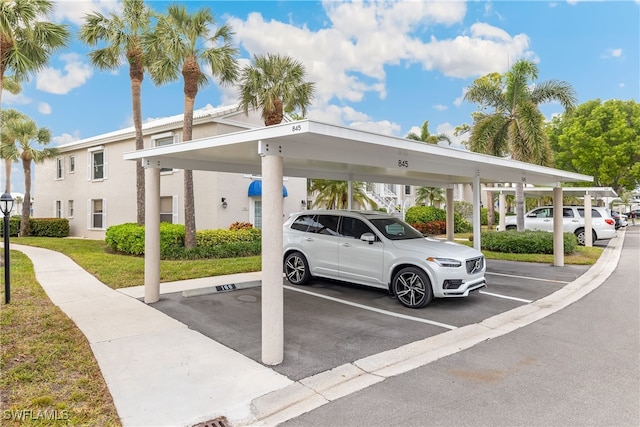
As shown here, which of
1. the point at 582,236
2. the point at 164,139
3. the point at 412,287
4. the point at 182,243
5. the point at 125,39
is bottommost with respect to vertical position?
the point at 412,287

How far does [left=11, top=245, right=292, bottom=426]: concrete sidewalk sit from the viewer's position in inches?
141

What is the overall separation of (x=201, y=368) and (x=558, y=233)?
1172 centimetres

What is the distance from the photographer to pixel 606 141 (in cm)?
3136

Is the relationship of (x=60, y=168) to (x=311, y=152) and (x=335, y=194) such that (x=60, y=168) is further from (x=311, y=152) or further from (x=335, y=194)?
(x=311, y=152)

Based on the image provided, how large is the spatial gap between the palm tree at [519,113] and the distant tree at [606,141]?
19.5m

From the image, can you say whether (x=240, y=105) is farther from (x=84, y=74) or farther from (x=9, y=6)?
(x=9, y=6)

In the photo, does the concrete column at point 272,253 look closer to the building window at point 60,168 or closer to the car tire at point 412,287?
the car tire at point 412,287

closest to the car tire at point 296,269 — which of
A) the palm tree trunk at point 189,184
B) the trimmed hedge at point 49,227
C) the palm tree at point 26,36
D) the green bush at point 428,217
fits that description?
the palm tree trunk at point 189,184

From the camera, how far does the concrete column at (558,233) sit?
39.3 ft

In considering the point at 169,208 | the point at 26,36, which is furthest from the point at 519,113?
the point at 26,36

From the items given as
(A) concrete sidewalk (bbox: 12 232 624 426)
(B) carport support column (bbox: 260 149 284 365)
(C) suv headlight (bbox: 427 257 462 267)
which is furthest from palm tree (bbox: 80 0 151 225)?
(C) suv headlight (bbox: 427 257 462 267)

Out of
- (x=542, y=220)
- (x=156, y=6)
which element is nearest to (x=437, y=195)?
(x=542, y=220)

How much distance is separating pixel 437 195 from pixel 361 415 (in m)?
29.1

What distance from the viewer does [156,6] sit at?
15.3 meters
